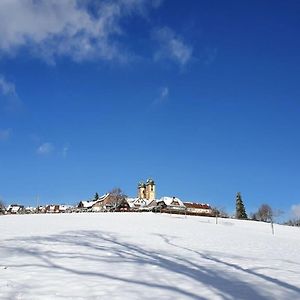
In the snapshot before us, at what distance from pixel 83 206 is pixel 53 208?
30598 millimetres

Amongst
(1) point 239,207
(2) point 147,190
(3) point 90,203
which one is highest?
(2) point 147,190

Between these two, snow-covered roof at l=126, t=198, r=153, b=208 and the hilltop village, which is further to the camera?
snow-covered roof at l=126, t=198, r=153, b=208

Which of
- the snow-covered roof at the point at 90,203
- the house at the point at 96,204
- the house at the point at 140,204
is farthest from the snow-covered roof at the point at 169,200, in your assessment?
the snow-covered roof at the point at 90,203

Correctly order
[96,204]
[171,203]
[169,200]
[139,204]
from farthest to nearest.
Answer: [96,204], [139,204], [169,200], [171,203]

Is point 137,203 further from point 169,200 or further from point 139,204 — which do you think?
point 169,200

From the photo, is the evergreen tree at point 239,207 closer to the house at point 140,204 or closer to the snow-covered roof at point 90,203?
the house at point 140,204

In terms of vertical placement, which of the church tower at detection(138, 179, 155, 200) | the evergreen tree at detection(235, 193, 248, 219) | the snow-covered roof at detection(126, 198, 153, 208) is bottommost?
the evergreen tree at detection(235, 193, 248, 219)

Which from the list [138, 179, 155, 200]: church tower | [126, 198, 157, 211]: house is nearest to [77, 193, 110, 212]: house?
[126, 198, 157, 211]: house

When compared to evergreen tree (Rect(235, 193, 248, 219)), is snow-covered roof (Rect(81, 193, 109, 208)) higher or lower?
higher

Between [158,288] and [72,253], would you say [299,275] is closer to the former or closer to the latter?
[158,288]

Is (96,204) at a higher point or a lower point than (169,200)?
higher

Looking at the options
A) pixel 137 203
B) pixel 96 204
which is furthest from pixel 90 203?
pixel 137 203

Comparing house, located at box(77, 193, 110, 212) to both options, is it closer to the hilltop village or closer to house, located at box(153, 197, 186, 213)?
the hilltop village

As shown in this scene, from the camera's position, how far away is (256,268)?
58.0 feet
